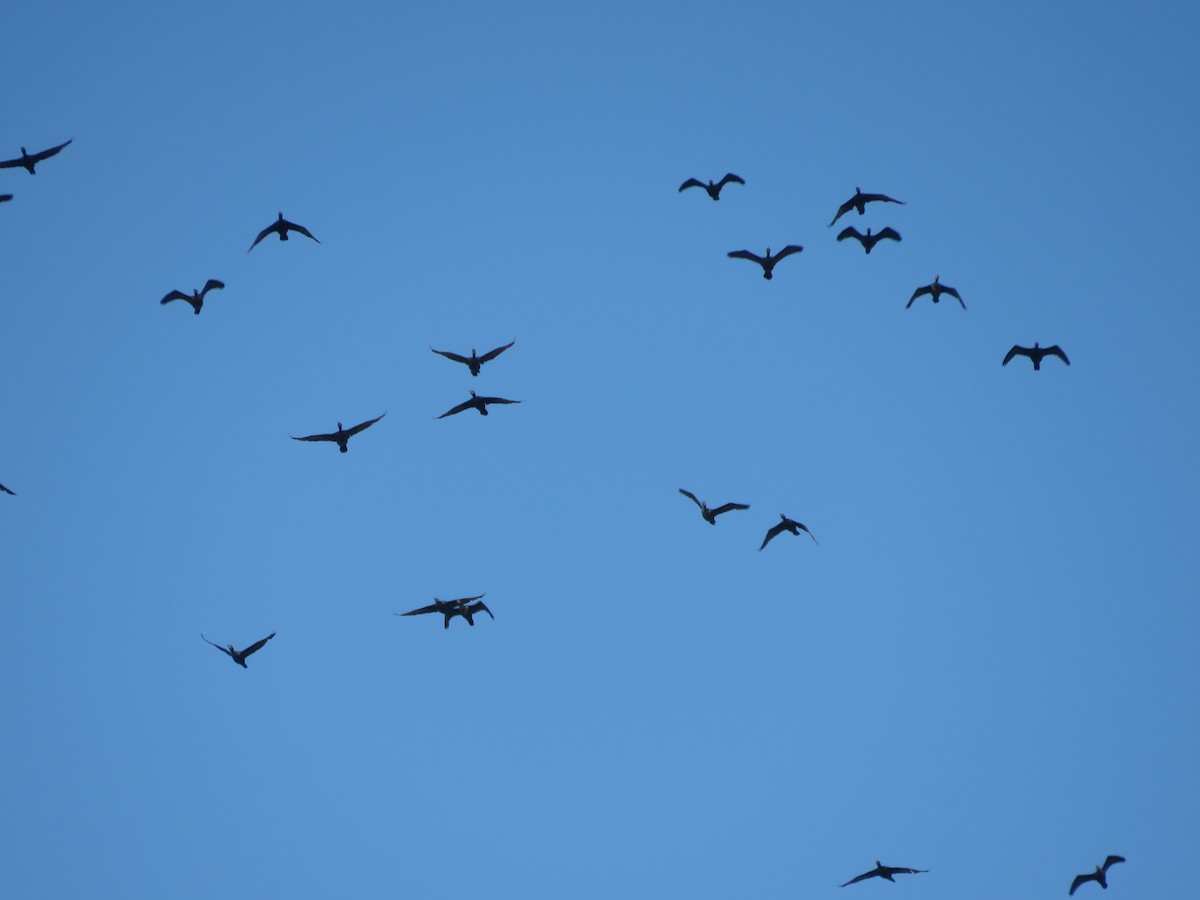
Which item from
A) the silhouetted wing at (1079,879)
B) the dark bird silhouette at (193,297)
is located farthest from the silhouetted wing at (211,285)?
the silhouetted wing at (1079,879)

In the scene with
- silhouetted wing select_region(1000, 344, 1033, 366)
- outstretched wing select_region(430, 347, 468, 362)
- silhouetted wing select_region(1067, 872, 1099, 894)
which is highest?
silhouetted wing select_region(1000, 344, 1033, 366)

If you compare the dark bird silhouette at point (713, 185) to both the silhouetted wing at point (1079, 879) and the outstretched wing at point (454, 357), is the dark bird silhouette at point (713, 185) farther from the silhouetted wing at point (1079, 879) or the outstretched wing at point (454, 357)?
the silhouetted wing at point (1079, 879)

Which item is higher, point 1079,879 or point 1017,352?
point 1017,352

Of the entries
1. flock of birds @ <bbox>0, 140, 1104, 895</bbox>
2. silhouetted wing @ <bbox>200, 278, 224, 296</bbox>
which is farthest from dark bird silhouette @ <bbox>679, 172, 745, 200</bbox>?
silhouetted wing @ <bbox>200, 278, 224, 296</bbox>

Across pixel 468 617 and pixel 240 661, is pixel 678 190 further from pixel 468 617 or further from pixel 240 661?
pixel 240 661

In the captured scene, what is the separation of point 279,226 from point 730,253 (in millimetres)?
16316

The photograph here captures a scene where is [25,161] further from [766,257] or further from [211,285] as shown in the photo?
[766,257]

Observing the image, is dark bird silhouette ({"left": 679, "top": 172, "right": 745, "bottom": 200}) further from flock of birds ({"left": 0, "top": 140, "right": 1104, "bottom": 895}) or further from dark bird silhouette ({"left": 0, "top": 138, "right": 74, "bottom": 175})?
dark bird silhouette ({"left": 0, "top": 138, "right": 74, "bottom": 175})

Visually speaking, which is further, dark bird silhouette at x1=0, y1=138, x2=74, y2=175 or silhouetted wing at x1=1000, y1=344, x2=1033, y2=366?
silhouetted wing at x1=1000, y1=344, x2=1033, y2=366

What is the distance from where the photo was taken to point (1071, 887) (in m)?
51.5

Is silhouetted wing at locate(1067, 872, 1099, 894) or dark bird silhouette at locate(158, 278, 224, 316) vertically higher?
dark bird silhouette at locate(158, 278, 224, 316)

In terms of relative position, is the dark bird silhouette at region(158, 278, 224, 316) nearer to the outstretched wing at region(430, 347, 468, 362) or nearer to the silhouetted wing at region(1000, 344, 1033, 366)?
the outstretched wing at region(430, 347, 468, 362)

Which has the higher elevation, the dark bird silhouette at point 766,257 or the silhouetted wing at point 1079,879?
the dark bird silhouette at point 766,257

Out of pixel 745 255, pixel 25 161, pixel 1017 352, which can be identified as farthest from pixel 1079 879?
pixel 25 161
